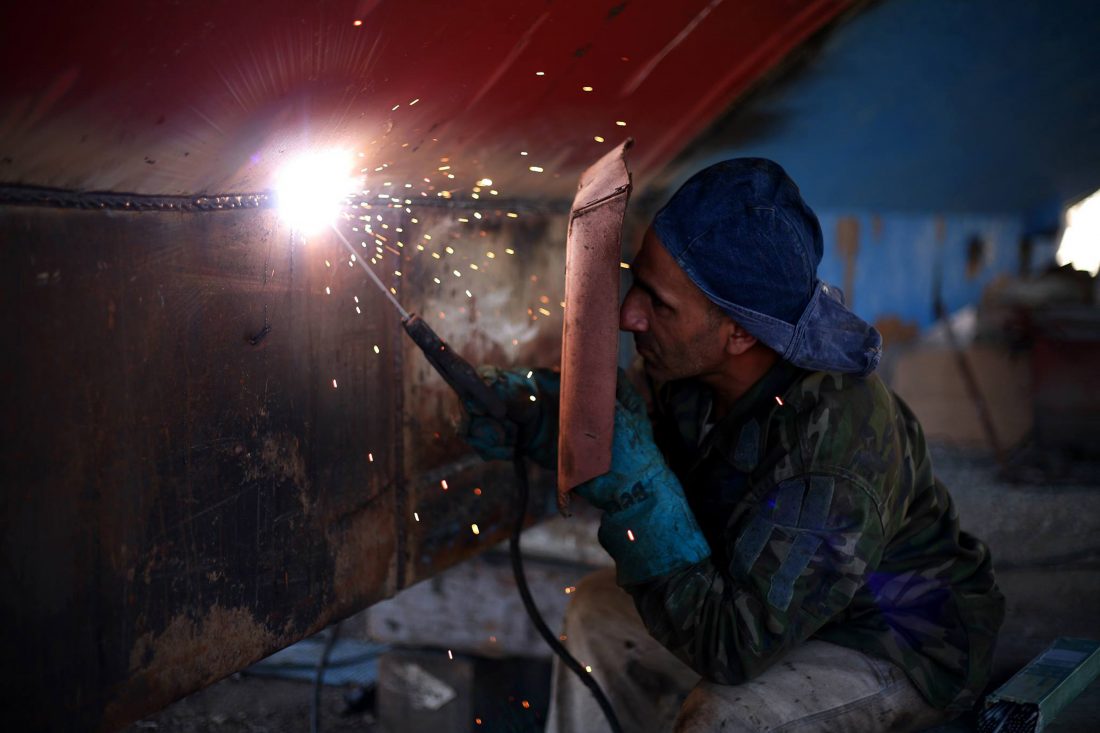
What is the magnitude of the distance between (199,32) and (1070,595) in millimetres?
2973

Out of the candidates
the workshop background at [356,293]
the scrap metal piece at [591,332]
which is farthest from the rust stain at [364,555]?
the scrap metal piece at [591,332]

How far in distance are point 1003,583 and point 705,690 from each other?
5.09ft

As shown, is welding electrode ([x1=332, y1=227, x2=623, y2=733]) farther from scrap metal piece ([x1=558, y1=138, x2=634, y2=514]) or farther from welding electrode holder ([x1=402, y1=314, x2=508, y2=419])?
scrap metal piece ([x1=558, y1=138, x2=634, y2=514])

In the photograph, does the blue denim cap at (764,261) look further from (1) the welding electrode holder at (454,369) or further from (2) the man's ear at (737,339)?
(1) the welding electrode holder at (454,369)

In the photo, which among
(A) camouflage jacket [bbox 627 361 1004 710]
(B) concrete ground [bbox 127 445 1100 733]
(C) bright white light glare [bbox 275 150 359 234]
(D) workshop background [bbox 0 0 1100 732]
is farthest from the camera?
(B) concrete ground [bbox 127 445 1100 733]

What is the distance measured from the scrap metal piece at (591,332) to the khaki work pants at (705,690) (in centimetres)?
55

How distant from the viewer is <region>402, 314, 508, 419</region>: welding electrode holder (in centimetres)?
191

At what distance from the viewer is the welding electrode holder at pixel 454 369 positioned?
75.3 inches

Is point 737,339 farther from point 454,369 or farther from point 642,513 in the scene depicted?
point 454,369

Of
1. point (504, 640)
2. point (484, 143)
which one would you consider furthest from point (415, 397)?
point (504, 640)

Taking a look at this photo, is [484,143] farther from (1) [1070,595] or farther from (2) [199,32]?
(1) [1070,595]

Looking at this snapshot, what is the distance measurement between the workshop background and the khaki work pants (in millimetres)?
403

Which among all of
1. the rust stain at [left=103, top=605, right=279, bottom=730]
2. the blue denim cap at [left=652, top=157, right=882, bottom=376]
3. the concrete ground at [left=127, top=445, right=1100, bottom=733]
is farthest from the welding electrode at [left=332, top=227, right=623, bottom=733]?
the concrete ground at [left=127, top=445, right=1100, bottom=733]

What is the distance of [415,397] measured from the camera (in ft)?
7.68
